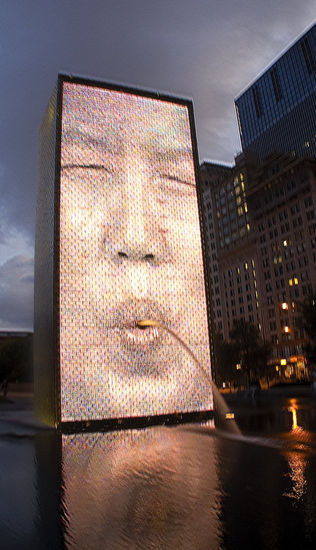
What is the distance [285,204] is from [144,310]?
71832 millimetres

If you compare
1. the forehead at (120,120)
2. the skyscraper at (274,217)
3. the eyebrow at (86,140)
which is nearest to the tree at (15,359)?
the skyscraper at (274,217)

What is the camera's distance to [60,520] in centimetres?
518

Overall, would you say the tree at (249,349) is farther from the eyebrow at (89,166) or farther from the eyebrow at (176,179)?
the eyebrow at (89,166)

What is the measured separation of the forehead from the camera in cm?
1989

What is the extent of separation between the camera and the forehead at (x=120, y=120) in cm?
1989

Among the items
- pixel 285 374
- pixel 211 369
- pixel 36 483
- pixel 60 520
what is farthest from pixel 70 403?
pixel 285 374

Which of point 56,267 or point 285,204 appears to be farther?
point 285,204

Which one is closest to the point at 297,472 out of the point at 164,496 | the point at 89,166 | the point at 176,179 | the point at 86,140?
the point at 164,496

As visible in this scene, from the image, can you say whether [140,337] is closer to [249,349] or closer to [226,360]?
[226,360]

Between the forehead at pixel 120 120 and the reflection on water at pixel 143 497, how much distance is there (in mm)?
14764

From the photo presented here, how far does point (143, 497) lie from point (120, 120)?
18.6m

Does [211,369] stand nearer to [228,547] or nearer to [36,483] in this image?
[36,483]

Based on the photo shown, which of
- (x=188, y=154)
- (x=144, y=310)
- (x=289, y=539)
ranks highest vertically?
(x=188, y=154)

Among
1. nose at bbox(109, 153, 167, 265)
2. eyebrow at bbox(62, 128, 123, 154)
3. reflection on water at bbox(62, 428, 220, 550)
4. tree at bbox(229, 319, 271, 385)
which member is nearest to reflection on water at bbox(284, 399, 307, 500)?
reflection on water at bbox(62, 428, 220, 550)
